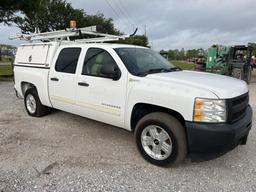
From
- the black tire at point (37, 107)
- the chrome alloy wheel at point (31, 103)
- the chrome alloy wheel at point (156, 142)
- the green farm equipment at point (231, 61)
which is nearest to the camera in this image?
the chrome alloy wheel at point (156, 142)

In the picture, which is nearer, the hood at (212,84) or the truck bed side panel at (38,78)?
the hood at (212,84)

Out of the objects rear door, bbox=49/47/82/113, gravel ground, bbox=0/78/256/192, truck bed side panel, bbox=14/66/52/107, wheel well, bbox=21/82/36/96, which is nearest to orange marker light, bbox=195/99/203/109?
gravel ground, bbox=0/78/256/192

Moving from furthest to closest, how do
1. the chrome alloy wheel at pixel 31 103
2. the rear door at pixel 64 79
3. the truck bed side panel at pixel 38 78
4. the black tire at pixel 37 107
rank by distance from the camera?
the chrome alloy wheel at pixel 31 103
the black tire at pixel 37 107
the truck bed side panel at pixel 38 78
the rear door at pixel 64 79

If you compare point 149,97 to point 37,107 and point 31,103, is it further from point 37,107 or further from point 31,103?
point 31,103

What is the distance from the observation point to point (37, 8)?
→ 16.2 m

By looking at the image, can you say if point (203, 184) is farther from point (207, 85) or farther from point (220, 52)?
point (220, 52)

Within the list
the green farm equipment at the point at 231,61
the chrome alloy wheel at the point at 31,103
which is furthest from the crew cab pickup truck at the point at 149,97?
the green farm equipment at the point at 231,61

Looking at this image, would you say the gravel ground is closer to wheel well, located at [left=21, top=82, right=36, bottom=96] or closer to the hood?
the hood

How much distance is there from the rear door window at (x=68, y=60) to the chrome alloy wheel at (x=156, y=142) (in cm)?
207

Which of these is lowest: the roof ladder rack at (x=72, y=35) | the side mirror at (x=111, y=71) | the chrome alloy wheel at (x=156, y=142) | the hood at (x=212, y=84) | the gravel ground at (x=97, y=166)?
the gravel ground at (x=97, y=166)

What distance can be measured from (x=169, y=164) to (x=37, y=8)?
616 inches

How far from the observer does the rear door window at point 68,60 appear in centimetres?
505

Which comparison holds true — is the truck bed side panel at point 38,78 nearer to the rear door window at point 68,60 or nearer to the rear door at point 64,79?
the rear door at point 64,79

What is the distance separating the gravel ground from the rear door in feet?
2.08
